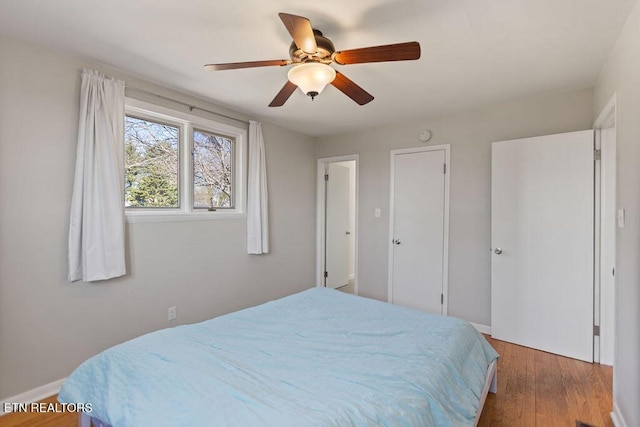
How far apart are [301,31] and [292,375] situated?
157cm

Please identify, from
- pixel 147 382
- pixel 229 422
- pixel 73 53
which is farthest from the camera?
pixel 73 53

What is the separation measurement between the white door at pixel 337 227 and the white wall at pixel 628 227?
323 centimetres

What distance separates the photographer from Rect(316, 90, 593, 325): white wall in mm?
2986

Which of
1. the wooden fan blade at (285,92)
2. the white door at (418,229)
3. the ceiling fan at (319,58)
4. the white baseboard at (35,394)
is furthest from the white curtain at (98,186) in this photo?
the white door at (418,229)

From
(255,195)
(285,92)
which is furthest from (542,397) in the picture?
(255,195)

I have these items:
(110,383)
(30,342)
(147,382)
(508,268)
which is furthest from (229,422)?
(508,268)

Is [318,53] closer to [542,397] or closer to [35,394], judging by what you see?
[542,397]

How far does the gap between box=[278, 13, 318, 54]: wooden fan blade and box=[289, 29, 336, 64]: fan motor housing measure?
0.25 feet

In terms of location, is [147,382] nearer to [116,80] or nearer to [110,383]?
[110,383]

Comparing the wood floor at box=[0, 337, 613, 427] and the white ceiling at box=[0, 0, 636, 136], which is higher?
the white ceiling at box=[0, 0, 636, 136]

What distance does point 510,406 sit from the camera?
80.9 inches

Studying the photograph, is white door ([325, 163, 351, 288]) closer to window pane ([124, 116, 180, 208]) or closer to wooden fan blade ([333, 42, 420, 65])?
window pane ([124, 116, 180, 208])

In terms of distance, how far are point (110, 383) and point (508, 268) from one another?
322cm

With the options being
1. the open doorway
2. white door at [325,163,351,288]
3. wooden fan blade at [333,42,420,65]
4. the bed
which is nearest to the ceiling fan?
wooden fan blade at [333,42,420,65]
